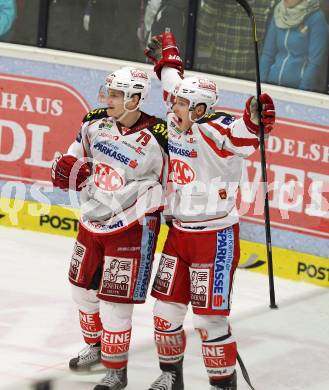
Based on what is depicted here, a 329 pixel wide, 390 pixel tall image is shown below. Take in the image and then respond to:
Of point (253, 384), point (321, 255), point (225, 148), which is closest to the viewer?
point (225, 148)

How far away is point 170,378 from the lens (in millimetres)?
6023

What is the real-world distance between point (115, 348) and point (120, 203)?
67 cm

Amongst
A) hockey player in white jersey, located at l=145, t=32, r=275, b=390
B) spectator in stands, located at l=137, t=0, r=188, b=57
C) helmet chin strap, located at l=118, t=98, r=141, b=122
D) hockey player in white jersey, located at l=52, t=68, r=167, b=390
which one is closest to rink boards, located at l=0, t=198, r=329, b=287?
spectator in stands, located at l=137, t=0, r=188, b=57

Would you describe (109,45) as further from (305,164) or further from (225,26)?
(305,164)

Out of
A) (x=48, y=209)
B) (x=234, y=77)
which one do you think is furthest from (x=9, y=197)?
(x=234, y=77)

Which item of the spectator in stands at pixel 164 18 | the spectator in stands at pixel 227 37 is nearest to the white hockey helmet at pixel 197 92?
the spectator in stands at pixel 227 37

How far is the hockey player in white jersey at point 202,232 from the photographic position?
19.0 ft

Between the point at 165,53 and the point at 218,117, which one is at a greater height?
the point at 165,53

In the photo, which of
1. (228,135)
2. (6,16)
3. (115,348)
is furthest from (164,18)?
(115,348)

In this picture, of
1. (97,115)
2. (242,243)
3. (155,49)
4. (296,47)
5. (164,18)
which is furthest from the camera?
(164,18)

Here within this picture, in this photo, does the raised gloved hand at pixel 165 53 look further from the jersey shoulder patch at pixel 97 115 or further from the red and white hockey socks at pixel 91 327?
the red and white hockey socks at pixel 91 327

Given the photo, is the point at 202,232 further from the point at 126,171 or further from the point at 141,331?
the point at 141,331

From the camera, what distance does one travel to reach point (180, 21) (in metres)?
8.72

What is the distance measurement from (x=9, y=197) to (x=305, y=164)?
227 cm
